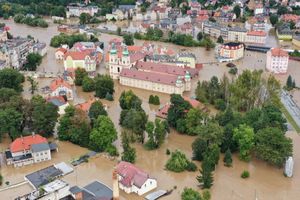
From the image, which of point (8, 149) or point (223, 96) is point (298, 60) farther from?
point (8, 149)

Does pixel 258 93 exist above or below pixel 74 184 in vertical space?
above

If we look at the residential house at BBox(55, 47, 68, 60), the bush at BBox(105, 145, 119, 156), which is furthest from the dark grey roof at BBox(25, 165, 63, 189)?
the residential house at BBox(55, 47, 68, 60)

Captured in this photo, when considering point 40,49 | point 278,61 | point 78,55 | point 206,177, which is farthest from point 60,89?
point 278,61

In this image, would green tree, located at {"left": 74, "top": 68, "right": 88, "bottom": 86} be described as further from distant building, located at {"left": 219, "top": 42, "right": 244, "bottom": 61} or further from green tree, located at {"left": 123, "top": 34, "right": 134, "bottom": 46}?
distant building, located at {"left": 219, "top": 42, "right": 244, "bottom": 61}

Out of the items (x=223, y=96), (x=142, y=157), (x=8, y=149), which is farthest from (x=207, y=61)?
(x=8, y=149)

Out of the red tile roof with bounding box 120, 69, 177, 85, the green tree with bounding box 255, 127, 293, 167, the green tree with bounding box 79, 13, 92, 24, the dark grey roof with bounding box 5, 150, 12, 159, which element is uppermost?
the green tree with bounding box 79, 13, 92, 24

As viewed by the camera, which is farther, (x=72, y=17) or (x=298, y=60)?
(x=72, y=17)

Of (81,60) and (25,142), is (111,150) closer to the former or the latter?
(25,142)
